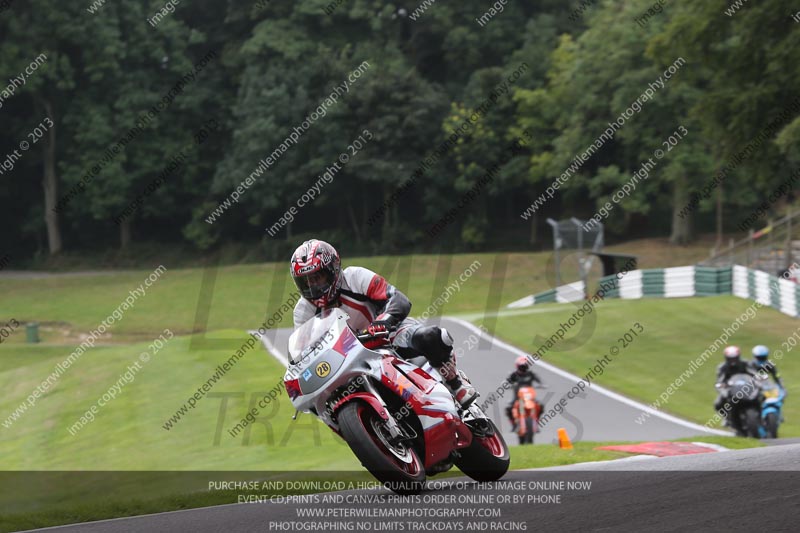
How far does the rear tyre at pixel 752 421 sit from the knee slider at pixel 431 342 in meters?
7.66

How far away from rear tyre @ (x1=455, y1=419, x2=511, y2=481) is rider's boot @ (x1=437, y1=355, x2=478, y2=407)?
0.26 metres

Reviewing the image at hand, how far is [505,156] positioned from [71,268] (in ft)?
76.5

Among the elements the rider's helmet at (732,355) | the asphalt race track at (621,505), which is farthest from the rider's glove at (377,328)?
the rider's helmet at (732,355)

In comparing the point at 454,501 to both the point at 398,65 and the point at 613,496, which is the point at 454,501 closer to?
the point at 613,496

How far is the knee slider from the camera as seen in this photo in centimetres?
761

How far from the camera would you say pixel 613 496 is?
6801 millimetres

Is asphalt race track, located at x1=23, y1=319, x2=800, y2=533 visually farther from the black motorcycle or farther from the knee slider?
the black motorcycle

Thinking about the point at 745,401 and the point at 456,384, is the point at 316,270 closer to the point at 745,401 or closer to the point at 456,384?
the point at 456,384

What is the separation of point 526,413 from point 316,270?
8625 millimetres

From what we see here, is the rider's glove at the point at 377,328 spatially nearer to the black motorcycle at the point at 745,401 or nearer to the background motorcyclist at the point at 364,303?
the background motorcyclist at the point at 364,303

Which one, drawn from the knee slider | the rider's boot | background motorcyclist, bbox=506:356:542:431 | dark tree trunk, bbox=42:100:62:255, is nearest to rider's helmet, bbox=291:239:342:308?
the knee slider

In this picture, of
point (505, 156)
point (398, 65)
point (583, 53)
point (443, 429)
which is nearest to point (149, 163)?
point (398, 65)

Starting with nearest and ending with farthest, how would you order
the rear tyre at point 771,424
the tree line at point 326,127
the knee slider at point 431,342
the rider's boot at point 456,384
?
the knee slider at point 431,342, the rider's boot at point 456,384, the rear tyre at point 771,424, the tree line at point 326,127

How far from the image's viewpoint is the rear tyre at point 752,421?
46.0ft
